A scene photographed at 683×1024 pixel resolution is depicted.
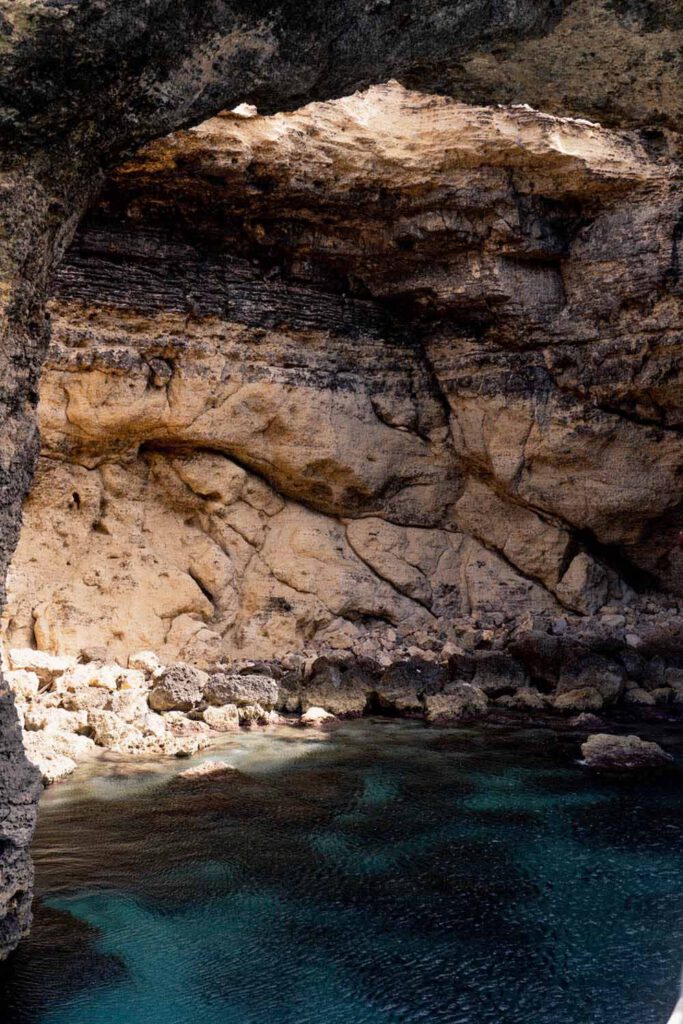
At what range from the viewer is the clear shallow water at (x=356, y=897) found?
528 centimetres

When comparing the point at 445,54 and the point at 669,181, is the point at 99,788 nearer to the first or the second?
the point at 445,54

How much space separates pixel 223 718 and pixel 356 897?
18.3ft

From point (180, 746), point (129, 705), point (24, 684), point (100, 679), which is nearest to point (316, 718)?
point (180, 746)

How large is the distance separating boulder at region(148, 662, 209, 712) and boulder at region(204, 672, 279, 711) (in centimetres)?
17

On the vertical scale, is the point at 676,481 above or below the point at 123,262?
below

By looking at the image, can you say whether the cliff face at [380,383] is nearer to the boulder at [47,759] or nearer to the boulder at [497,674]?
the boulder at [497,674]

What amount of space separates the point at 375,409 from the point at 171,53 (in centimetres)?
1172

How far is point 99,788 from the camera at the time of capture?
934 cm

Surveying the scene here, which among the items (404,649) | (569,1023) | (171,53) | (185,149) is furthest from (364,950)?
(185,149)

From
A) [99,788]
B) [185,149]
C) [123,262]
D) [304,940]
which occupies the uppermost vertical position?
[185,149]

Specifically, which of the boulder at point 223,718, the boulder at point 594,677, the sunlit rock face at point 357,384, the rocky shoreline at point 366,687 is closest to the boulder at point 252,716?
the rocky shoreline at point 366,687

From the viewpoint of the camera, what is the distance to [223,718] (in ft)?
39.5

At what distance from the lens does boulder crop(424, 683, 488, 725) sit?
12789 millimetres

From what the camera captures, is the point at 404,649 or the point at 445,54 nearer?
the point at 445,54
